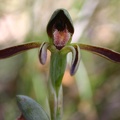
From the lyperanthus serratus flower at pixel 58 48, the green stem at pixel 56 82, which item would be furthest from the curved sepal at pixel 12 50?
the green stem at pixel 56 82

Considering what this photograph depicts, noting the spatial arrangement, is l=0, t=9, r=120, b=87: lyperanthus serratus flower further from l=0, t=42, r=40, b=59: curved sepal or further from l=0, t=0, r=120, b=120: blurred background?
l=0, t=0, r=120, b=120: blurred background

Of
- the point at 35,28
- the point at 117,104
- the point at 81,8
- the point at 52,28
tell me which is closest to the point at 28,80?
the point at 35,28

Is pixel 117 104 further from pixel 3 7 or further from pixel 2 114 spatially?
pixel 3 7

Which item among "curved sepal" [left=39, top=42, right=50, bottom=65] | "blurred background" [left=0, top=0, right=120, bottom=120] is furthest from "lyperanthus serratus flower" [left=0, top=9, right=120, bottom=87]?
"blurred background" [left=0, top=0, right=120, bottom=120]

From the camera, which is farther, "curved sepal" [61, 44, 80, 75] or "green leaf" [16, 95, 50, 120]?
"green leaf" [16, 95, 50, 120]

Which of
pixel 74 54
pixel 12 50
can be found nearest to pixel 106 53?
pixel 74 54

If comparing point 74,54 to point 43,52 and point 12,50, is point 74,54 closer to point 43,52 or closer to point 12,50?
point 43,52
